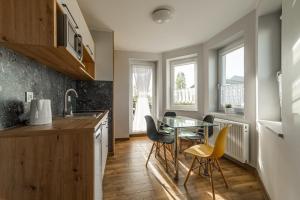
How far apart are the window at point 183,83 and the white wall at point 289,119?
271cm

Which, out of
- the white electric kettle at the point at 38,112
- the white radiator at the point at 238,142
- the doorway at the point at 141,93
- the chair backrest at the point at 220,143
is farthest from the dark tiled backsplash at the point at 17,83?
the doorway at the point at 141,93

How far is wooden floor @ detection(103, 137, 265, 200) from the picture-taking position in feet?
6.35

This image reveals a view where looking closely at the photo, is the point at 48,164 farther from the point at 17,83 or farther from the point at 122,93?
the point at 122,93

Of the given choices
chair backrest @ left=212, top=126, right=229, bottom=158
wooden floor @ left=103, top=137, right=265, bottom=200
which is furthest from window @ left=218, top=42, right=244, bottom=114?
chair backrest @ left=212, top=126, right=229, bottom=158

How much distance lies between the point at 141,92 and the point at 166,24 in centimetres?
231

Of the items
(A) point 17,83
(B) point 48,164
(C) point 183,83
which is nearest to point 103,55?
(A) point 17,83

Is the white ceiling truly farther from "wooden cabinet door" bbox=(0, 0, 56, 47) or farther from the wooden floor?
the wooden floor

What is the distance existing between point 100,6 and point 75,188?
2.30 meters

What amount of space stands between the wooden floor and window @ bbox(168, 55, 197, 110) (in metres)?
1.80

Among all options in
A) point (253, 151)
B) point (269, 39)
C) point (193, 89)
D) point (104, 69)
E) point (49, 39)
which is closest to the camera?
point (49, 39)

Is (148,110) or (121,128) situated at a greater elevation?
(148,110)

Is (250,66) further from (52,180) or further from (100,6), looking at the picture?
(52,180)

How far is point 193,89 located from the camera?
4.31 meters

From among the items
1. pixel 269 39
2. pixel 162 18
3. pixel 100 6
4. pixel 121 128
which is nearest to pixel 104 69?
pixel 100 6
